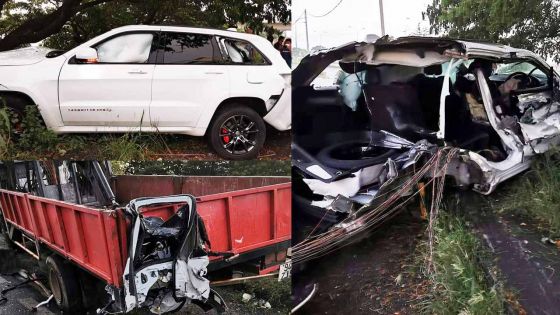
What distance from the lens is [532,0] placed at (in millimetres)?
1574

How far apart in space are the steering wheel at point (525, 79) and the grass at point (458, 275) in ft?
1.65

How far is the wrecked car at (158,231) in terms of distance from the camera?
1716 mm

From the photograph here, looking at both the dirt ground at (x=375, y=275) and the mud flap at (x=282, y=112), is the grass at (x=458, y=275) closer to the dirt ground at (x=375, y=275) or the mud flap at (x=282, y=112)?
the dirt ground at (x=375, y=275)

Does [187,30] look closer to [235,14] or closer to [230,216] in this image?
[235,14]

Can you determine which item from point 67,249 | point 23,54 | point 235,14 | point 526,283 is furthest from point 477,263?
point 23,54

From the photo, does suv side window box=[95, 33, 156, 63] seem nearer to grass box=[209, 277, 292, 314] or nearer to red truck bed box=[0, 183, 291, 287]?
red truck bed box=[0, 183, 291, 287]

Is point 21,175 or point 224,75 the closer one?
point 224,75

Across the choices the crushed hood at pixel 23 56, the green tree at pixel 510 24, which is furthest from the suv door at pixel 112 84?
the green tree at pixel 510 24

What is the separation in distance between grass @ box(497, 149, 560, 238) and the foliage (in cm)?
76

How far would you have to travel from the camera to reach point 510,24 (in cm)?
156

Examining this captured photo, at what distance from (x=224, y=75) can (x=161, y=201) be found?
21.7 inches

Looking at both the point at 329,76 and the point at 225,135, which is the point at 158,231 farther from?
the point at 329,76

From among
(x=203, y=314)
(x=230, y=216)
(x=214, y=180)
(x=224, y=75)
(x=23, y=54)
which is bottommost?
(x=203, y=314)

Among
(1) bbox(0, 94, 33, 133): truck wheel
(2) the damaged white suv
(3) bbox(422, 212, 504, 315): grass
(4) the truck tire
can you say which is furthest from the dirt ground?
(1) bbox(0, 94, 33, 133): truck wheel
